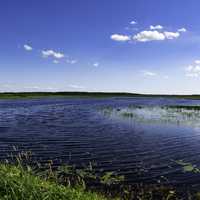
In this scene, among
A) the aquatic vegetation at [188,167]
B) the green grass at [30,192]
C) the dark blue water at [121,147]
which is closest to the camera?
the green grass at [30,192]

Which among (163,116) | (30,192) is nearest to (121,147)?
(30,192)

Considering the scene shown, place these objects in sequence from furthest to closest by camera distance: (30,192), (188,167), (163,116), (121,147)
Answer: (163,116), (121,147), (188,167), (30,192)

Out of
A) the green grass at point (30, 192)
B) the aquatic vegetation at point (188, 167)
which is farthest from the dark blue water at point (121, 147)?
the green grass at point (30, 192)

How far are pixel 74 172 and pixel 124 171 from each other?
2.45 meters

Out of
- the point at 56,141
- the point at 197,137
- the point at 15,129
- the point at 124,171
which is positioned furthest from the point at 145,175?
the point at 15,129

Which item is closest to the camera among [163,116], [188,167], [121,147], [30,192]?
[30,192]

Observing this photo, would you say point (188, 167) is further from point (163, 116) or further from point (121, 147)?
point (163, 116)

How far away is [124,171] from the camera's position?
15328mm

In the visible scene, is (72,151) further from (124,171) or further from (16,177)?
(16,177)

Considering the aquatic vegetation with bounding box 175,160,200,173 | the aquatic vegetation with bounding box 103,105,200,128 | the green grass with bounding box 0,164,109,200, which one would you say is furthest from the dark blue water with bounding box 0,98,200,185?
the green grass with bounding box 0,164,109,200

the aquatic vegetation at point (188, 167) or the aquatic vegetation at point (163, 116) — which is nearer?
the aquatic vegetation at point (188, 167)

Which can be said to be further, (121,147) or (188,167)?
(121,147)

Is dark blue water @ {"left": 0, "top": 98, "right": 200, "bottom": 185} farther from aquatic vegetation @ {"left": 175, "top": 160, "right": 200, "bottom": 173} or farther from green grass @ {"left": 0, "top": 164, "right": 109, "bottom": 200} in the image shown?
green grass @ {"left": 0, "top": 164, "right": 109, "bottom": 200}

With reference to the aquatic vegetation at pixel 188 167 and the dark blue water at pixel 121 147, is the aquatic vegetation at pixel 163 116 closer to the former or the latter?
the dark blue water at pixel 121 147
